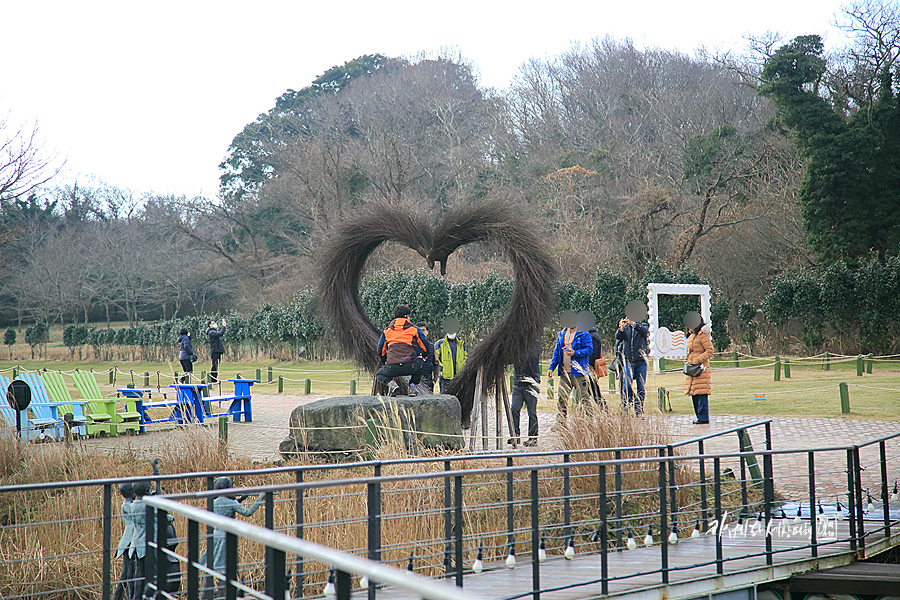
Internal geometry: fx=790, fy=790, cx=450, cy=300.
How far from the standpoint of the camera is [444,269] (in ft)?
37.3

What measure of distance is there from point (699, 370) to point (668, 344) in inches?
382

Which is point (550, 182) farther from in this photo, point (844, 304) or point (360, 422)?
point (360, 422)

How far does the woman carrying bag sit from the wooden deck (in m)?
4.63

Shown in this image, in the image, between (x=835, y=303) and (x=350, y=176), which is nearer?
(x=835, y=303)

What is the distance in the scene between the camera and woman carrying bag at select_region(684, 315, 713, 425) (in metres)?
11.2

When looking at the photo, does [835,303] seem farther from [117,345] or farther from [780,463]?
[117,345]

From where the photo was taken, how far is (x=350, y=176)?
125 ft

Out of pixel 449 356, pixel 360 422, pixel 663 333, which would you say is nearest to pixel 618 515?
pixel 360 422

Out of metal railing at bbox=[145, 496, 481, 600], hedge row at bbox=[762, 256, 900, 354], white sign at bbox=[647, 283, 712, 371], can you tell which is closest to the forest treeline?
hedge row at bbox=[762, 256, 900, 354]

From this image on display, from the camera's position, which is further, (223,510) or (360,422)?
(360,422)

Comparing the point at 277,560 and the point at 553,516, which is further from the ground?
the point at 277,560

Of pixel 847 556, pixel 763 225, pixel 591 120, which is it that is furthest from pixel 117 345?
pixel 847 556

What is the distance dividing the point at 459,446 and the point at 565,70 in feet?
141

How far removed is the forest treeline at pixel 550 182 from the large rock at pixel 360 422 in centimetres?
1091
